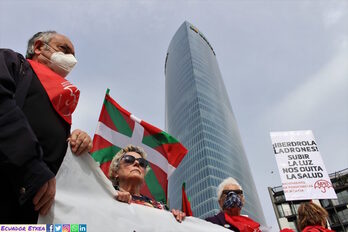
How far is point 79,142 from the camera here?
1.75 metres

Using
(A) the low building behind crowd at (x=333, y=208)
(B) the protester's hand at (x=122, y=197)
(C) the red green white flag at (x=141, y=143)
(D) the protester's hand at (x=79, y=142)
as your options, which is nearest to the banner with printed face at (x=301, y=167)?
(C) the red green white flag at (x=141, y=143)

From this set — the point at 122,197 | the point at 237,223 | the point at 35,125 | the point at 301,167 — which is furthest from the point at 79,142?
the point at 301,167

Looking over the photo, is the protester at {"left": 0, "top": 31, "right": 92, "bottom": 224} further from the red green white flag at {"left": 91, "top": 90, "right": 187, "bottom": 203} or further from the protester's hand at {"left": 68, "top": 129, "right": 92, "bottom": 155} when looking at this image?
the red green white flag at {"left": 91, "top": 90, "right": 187, "bottom": 203}

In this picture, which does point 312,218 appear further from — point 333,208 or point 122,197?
point 333,208

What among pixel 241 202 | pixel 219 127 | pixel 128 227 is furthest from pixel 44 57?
pixel 219 127

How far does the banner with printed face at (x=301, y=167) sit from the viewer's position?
682 centimetres

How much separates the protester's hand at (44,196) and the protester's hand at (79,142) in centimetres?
32

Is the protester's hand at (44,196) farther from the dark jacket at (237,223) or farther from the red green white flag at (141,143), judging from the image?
the red green white flag at (141,143)

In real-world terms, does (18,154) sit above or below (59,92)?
below

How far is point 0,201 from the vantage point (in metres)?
1.38

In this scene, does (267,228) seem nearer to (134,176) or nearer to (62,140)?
(134,176)

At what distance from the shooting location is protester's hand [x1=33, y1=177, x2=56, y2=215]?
4.52 ft

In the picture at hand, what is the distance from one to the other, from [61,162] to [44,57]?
0.72 meters

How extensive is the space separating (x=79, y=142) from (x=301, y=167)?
255 inches
